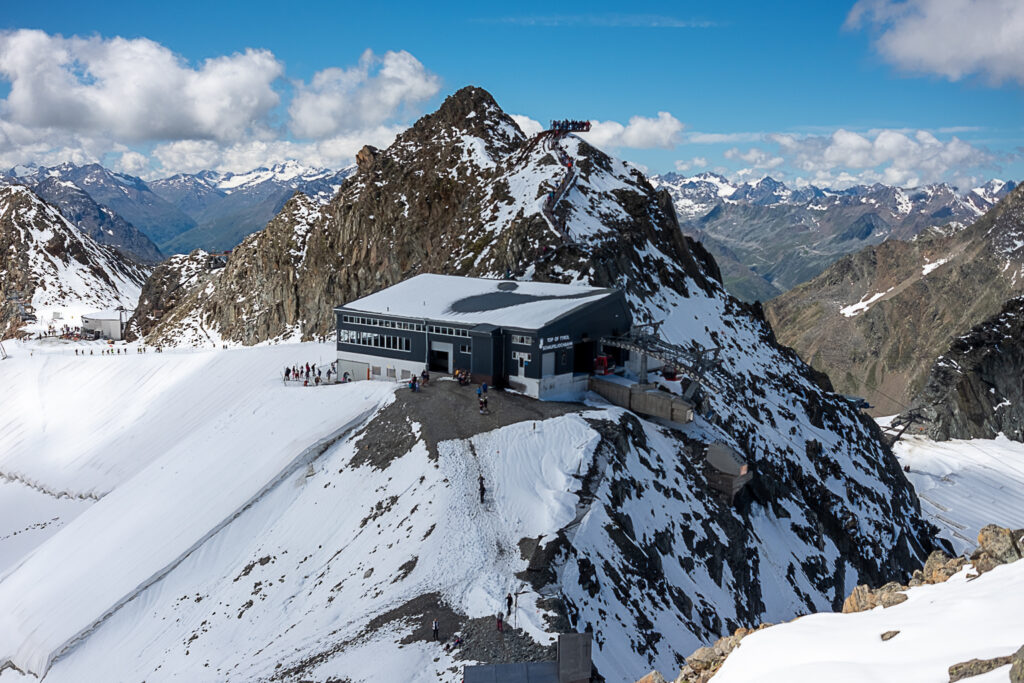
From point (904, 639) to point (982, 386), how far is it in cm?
19969

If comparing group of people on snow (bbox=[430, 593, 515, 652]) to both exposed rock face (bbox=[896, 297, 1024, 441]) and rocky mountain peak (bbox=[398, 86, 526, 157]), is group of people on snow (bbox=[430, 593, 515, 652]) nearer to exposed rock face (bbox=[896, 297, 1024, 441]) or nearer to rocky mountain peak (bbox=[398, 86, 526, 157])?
rocky mountain peak (bbox=[398, 86, 526, 157])

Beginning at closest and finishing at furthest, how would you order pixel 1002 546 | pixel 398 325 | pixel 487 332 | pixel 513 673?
pixel 1002 546 → pixel 513 673 → pixel 487 332 → pixel 398 325

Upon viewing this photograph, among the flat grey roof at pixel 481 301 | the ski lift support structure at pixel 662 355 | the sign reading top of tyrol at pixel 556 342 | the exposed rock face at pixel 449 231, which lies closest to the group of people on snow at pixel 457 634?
the sign reading top of tyrol at pixel 556 342

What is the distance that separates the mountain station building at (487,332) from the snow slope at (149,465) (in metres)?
5.51

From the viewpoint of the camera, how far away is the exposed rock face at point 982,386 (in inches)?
6924

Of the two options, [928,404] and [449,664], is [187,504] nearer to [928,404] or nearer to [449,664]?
[449,664]

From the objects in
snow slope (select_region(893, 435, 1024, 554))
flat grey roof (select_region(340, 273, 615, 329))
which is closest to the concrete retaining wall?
flat grey roof (select_region(340, 273, 615, 329))

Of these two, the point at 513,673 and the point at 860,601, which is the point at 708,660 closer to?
the point at 860,601

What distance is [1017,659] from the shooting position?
11.0m

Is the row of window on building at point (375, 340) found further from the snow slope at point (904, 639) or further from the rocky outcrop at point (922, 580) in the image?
the snow slope at point (904, 639)

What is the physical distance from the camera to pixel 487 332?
5262 centimetres

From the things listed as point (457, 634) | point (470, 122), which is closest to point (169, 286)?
point (470, 122)

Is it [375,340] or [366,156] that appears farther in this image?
[366,156]

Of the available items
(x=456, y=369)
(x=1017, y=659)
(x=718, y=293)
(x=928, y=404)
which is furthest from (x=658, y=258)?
(x=928, y=404)
